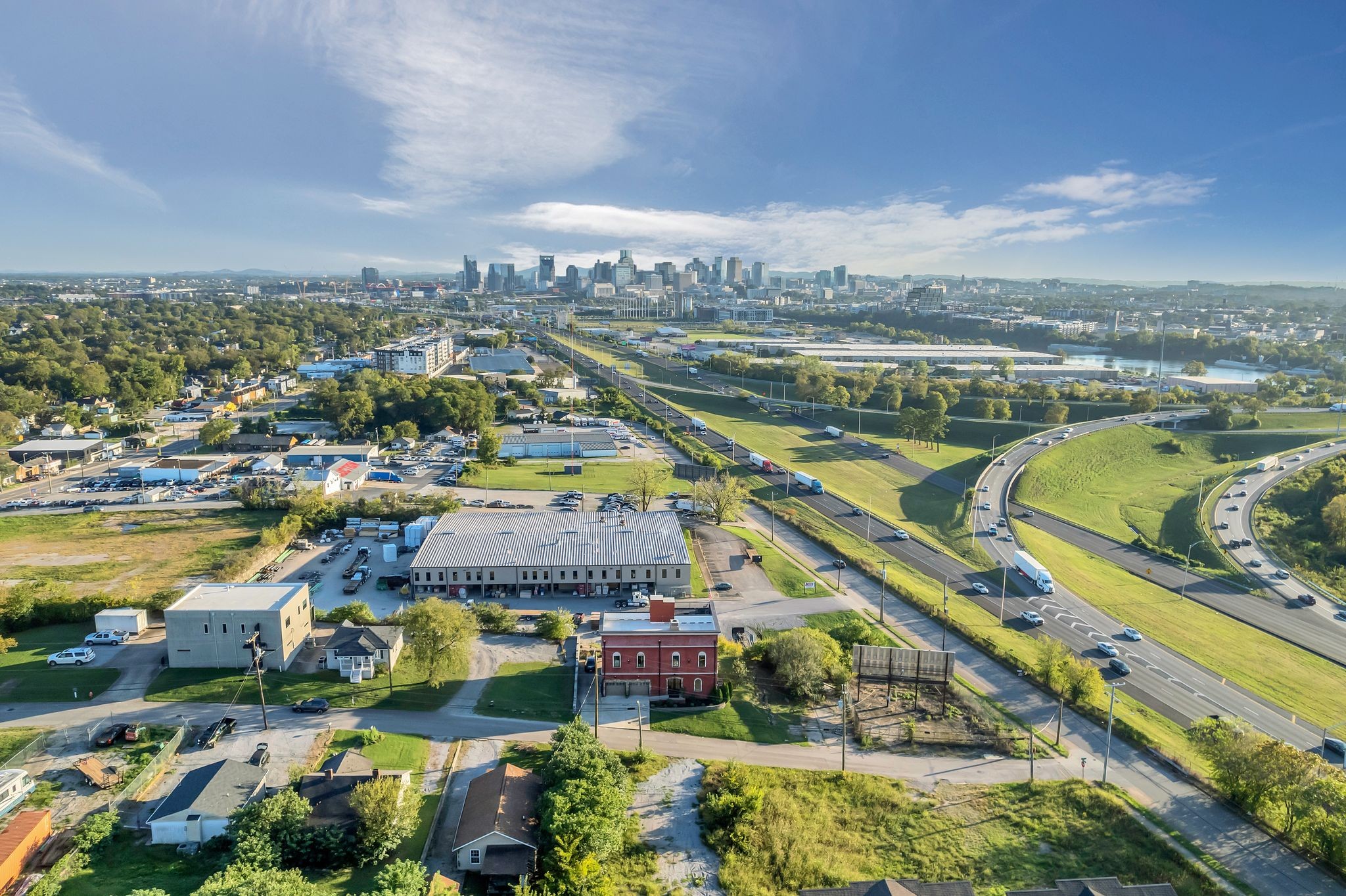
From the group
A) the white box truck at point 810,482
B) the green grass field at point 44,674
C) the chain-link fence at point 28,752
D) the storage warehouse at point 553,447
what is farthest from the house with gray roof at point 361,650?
the storage warehouse at point 553,447

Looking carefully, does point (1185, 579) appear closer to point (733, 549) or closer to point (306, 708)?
point (733, 549)

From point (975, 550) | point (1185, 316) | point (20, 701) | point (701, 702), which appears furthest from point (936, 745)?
point (1185, 316)

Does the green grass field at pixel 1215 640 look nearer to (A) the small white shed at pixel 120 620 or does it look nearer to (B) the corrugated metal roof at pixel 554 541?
(B) the corrugated metal roof at pixel 554 541

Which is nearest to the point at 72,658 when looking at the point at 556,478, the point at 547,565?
the point at 547,565

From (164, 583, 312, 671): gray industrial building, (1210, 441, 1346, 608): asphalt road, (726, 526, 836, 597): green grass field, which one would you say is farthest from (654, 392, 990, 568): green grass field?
(164, 583, 312, 671): gray industrial building

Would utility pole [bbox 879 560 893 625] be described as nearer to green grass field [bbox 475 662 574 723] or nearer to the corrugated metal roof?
the corrugated metal roof
